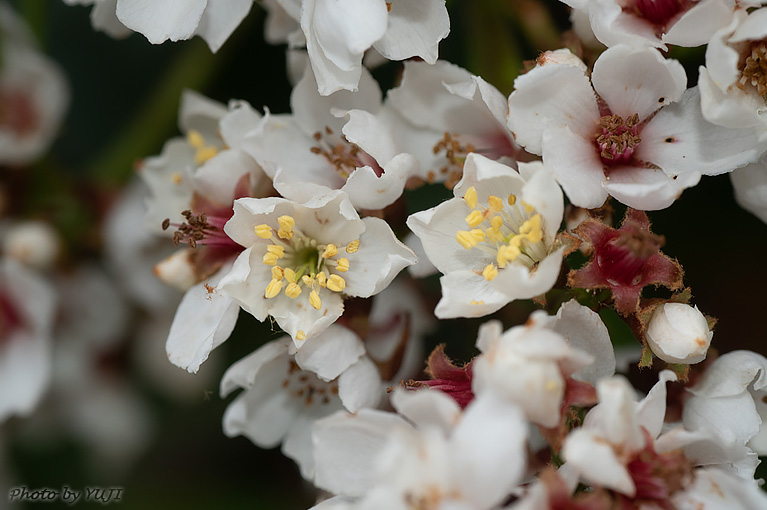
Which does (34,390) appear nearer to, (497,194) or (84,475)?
(84,475)

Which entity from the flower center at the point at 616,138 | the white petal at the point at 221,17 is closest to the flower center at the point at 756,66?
the flower center at the point at 616,138

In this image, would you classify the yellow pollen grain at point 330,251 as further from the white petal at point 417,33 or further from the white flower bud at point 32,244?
the white flower bud at point 32,244

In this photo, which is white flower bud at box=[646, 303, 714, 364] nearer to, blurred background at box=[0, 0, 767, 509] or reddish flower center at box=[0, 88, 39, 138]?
blurred background at box=[0, 0, 767, 509]

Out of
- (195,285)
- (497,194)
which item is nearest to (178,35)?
(195,285)

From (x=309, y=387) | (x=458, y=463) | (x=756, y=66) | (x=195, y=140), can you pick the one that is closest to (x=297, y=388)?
(x=309, y=387)

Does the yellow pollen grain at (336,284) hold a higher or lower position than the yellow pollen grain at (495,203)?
lower
